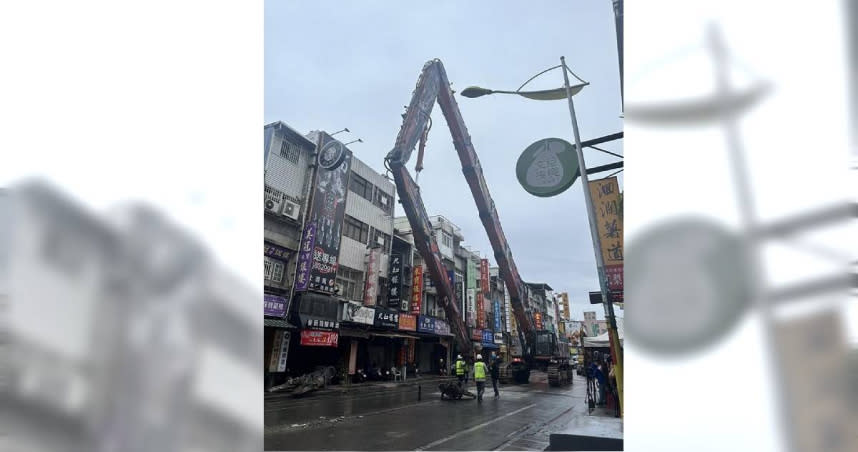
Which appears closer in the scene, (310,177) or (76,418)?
(76,418)

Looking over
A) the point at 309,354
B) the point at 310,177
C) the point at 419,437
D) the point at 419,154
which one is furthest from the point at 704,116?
the point at 309,354

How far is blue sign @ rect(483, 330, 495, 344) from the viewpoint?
3385cm

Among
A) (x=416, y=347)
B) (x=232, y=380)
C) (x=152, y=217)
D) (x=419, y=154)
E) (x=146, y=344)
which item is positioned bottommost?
(x=416, y=347)

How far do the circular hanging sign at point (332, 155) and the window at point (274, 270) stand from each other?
4.59m

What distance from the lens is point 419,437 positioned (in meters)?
7.13

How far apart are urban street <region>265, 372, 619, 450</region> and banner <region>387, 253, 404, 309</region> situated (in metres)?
10.4

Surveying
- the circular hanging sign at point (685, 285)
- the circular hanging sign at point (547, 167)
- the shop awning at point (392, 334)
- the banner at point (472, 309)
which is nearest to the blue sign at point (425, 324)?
the shop awning at point (392, 334)

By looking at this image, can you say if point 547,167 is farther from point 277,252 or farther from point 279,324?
point 277,252

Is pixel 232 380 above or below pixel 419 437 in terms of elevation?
above

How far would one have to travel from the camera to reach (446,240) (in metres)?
33.6

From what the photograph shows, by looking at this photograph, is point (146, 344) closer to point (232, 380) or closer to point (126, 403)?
point (126, 403)

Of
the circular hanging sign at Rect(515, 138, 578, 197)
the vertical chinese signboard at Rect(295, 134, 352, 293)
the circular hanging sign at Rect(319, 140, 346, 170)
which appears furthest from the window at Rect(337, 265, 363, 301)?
the circular hanging sign at Rect(515, 138, 578, 197)

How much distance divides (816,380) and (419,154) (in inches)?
480

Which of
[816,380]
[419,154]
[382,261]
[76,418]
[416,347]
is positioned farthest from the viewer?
[416,347]
